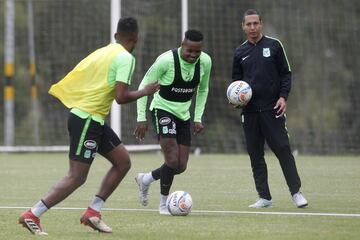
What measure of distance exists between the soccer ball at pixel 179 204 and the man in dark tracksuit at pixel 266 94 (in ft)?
3.77

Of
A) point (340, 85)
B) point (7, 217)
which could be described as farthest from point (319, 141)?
point (7, 217)

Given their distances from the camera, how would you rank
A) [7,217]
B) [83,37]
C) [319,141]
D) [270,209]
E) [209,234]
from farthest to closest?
[83,37], [319,141], [270,209], [7,217], [209,234]

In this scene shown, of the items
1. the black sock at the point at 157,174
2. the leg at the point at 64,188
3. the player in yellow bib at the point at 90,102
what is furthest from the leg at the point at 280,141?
the leg at the point at 64,188

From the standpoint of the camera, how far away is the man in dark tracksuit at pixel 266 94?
11406 millimetres

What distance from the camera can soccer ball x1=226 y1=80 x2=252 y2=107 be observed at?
11.3m

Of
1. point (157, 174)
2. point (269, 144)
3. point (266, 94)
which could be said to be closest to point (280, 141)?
point (269, 144)

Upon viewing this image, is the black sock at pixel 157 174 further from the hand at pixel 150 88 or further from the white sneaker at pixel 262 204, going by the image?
the hand at pixel 150 88

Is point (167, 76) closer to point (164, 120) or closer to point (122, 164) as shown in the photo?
point (164, 120)

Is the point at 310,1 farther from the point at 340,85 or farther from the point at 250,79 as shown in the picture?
the point at 250,79

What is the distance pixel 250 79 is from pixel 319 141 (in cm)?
1304

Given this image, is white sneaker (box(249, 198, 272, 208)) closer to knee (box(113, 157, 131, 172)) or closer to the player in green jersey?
the player in green jersey

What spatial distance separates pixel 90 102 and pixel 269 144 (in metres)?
3.14

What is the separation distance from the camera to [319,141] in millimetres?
24297

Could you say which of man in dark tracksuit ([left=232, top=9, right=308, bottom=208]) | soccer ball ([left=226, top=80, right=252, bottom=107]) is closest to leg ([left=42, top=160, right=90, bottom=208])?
soccer ball ([left=226, top=80, right=252, bottom=107])
